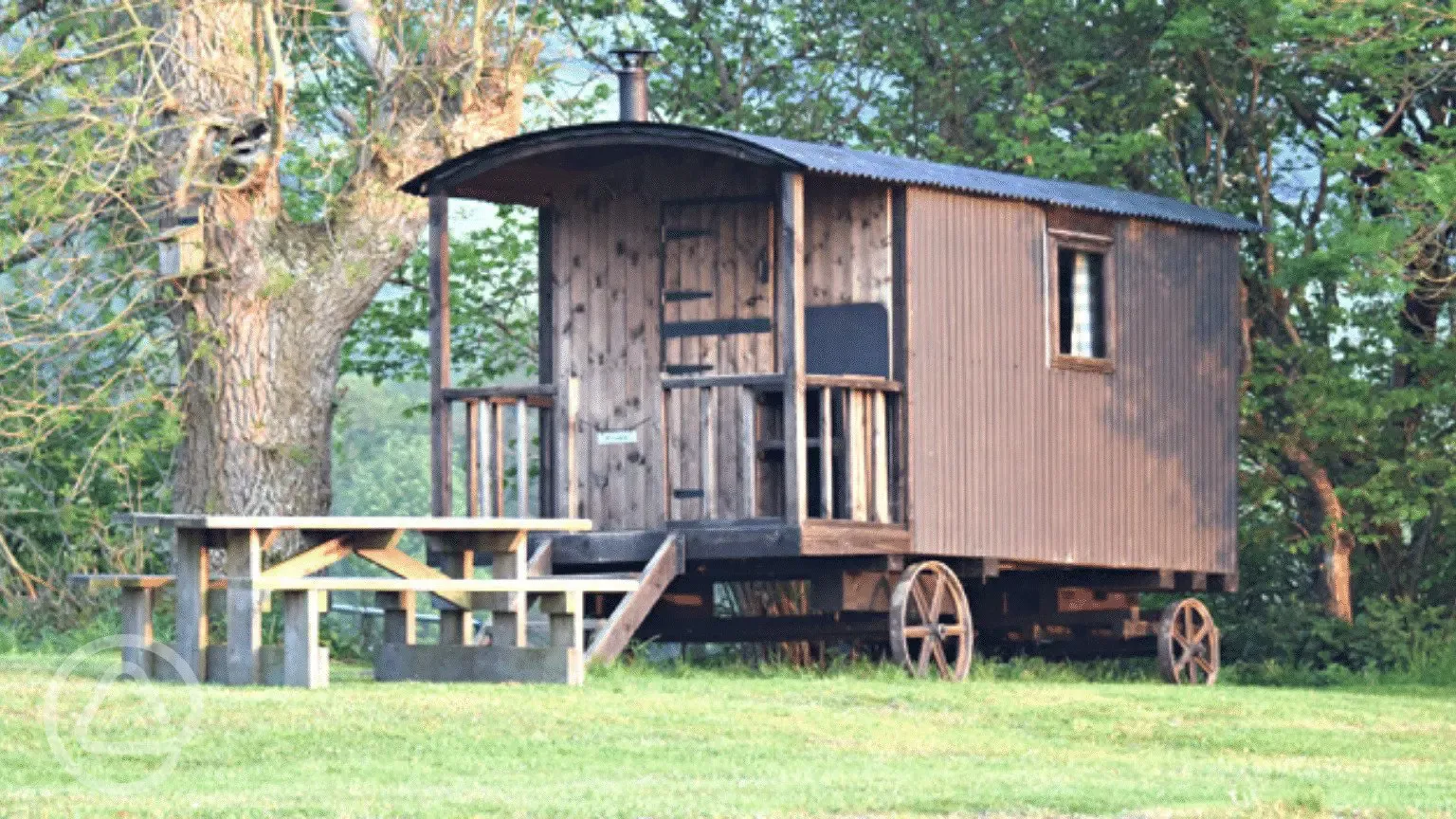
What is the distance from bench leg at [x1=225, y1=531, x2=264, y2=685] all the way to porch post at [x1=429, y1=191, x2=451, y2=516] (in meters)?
4.93

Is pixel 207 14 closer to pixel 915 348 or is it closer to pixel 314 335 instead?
pixel 314 335

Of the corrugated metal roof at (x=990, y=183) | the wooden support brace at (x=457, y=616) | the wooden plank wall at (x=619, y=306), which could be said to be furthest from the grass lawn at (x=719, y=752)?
the corrugated metal roof at (x=990, y=183)

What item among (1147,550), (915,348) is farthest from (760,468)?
(1147,550)

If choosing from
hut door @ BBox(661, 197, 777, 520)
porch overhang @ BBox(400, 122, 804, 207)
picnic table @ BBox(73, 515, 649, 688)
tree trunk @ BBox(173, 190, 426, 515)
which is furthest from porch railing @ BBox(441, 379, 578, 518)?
tree trunk @ BBox(173, 190, 426, 515)

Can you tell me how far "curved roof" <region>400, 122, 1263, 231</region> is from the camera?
18.8 m

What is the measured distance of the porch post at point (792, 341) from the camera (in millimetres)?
18641

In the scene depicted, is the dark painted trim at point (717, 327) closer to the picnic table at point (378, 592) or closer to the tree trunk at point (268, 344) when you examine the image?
the picnic table at point (378, 592)

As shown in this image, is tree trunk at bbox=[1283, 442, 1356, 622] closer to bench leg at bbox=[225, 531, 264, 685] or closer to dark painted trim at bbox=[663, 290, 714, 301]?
dark painted trim at bbox=[663, 290, 714, 301]

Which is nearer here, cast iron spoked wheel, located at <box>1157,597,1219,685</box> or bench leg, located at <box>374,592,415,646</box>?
bench leg, located at <box>374,592,415,646</box>

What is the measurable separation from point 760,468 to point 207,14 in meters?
6.36

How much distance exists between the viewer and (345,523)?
52.0ft

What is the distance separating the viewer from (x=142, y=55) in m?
22.5

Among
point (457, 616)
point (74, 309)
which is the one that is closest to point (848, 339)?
point (457, 616)

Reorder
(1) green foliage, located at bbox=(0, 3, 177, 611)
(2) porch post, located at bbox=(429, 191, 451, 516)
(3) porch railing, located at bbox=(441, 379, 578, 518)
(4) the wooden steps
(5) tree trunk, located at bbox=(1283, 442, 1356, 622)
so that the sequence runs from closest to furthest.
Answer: (4) the wooden steps, (3) porch railing, located at bbox=(441, 379, 578, 518), (2) porch post, located at bbox=(429, 191, 451, 516), (1) green foliage, located at bbox=(0, 3, 177, 611), (5) tree trunk, located at bbox=(1283, 442, 1356, 622)
